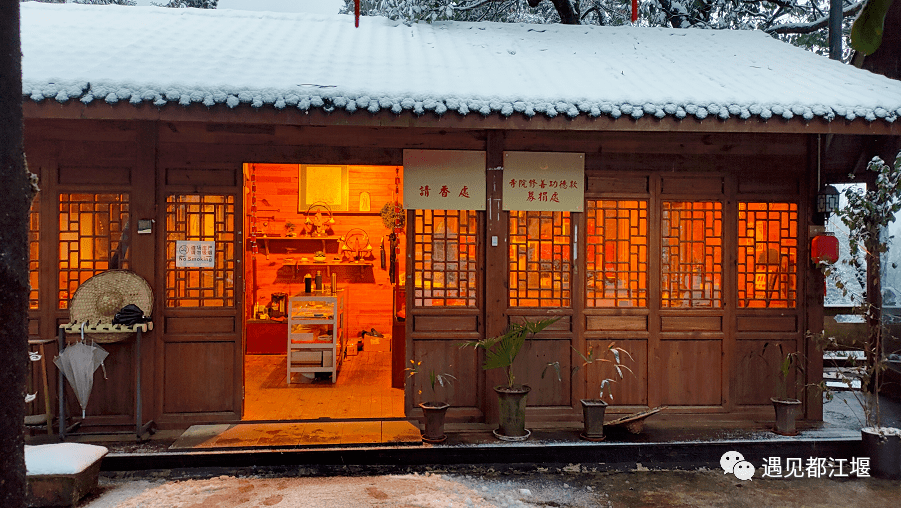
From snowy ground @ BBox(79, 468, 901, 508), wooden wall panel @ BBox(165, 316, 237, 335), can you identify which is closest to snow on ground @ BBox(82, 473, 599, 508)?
snowy ground @ BBox(79, 468, 901, 508)

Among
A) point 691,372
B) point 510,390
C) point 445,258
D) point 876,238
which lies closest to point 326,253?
point 445,258

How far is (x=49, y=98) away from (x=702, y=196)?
22.3 ft

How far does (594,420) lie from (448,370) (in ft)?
5.58

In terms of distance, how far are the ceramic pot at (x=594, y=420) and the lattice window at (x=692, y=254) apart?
5.34 feet

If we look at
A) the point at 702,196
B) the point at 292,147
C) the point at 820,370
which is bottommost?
the point at 820,370

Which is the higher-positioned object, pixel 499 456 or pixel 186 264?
pixel 186 264

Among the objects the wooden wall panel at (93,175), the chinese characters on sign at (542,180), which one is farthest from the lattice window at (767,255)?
the wooden wall panel at (93,175)

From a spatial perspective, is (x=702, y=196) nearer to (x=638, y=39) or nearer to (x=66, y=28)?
(x=638, y=39)

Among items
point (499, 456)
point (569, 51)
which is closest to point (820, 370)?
point (499, 456)

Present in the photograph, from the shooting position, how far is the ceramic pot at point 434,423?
6.11m

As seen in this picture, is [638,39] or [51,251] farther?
[638,39]

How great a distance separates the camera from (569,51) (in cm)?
796

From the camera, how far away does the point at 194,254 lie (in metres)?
6.64

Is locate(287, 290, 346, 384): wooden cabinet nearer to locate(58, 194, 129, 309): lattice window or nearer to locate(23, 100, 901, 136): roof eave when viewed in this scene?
locate(58, 194, 129, 309): lattice window
